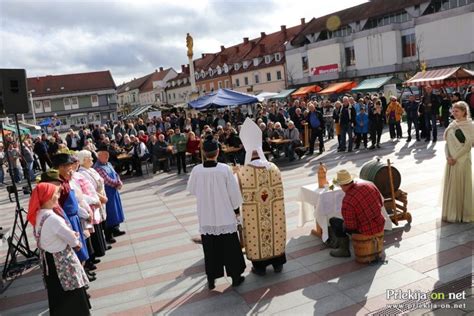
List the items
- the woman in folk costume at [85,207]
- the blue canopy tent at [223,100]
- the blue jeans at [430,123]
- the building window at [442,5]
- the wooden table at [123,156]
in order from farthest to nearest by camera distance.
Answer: the building window at [442,5], the blue canopy tent at [223,100], the wooden table at [123,156], the blue jeans at [430,123], the woman in folk costume at [85,207]

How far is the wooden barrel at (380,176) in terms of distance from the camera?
636 centimetres

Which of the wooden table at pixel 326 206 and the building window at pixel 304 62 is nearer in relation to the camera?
the wooden table at pixel 326 206

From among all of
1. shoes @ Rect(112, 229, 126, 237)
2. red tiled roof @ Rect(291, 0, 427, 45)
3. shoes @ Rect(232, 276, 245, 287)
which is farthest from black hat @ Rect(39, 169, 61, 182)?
red tiled roof @ Rect(291, 0, 427, 45)

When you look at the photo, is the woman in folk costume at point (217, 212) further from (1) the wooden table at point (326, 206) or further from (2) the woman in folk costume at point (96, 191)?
(2) the woman in folk costume at point (96, 191)

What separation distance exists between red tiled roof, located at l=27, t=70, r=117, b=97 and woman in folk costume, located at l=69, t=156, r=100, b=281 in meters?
71.3

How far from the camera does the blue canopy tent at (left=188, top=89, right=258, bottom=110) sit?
652 inches

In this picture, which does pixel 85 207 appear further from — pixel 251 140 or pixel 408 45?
pixel 408 45

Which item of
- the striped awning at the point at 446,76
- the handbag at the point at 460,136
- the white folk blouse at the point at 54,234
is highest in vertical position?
the striped awning at the point at 446,76

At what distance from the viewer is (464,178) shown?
621cm

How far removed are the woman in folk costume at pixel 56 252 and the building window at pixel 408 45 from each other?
38952 millimetres

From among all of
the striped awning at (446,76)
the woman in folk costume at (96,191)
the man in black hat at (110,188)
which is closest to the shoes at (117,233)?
the man in black hat at (110,188)

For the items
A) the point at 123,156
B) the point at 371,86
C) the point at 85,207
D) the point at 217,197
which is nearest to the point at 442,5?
the point at 371,86

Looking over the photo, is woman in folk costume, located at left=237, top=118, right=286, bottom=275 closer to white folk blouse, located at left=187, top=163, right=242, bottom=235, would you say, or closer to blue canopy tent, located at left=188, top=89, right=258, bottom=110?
white folk blouse, located at left=187, top=163, right=242, bottom=235

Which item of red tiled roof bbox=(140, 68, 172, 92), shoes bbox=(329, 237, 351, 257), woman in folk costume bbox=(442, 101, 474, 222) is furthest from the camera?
red tiled roof bbox=(140, 68, 172, 92)
